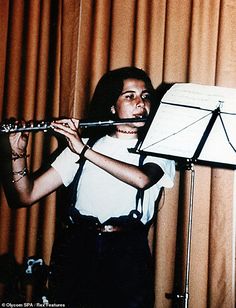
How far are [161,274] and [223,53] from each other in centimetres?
116

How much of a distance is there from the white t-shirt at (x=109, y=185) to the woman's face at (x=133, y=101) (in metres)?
0.13

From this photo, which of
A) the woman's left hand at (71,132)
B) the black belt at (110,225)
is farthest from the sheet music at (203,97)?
the black belt at (110,225)

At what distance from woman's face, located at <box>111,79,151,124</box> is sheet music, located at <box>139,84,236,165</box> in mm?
333

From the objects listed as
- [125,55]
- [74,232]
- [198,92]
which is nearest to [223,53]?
[125,55]

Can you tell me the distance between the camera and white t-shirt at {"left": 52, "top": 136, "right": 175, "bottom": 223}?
1.71 metres

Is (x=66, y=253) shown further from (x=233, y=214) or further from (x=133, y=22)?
(x=133, y=22)

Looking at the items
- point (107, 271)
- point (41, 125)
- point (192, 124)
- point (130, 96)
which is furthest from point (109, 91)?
point (107, 271)

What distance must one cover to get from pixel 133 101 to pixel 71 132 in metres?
0.37

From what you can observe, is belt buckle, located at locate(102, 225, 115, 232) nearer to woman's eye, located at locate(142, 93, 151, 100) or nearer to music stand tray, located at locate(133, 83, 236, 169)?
music stand tray, located at locate(133, 83, 236, 169)

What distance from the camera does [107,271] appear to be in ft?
5.29

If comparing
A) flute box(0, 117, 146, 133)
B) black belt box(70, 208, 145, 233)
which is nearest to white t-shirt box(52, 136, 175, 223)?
black belt box(70, 208, 145, 233)

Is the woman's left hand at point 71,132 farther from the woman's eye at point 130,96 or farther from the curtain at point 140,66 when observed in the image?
the curtain at point 140,66

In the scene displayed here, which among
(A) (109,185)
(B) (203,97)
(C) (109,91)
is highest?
(C) (109,91)

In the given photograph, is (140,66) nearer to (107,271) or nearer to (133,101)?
(133,101)
